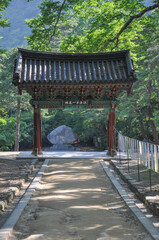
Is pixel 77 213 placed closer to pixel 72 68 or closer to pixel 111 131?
pixel 111 131

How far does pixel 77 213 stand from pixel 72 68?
30.3 feet

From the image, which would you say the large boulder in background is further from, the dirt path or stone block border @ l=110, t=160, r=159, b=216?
the dirt path

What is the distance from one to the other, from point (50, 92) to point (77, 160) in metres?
3.65

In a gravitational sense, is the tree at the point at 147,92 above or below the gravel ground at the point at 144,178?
above

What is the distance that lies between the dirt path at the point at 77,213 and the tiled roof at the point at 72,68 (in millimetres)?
5002

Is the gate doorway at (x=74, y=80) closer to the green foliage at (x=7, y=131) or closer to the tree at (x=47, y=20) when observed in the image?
the tree at (x=47, y=20)

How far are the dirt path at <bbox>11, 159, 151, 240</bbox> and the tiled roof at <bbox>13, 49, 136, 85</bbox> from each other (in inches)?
197

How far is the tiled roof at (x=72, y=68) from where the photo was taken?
41.8 feet

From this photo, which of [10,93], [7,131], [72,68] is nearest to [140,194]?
[72,68]

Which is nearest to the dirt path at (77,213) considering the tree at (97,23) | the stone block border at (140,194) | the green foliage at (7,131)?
the stone block border at (140,194)

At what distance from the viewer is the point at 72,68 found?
14.0 metres

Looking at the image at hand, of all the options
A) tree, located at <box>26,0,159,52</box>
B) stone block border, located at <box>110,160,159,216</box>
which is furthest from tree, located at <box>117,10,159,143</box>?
stone block border, located at <box>110,160,159,216</box>

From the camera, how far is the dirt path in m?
4.84

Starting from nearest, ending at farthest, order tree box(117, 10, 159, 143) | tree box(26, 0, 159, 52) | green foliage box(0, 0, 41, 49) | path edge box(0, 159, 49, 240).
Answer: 1. path edge box(0, 159, 49, 240)
2. tree box(26, 0, 159, 52)
3. tree box(117, 10, 159, 143)
4. green foliage box(0, 0, 41, 49)
